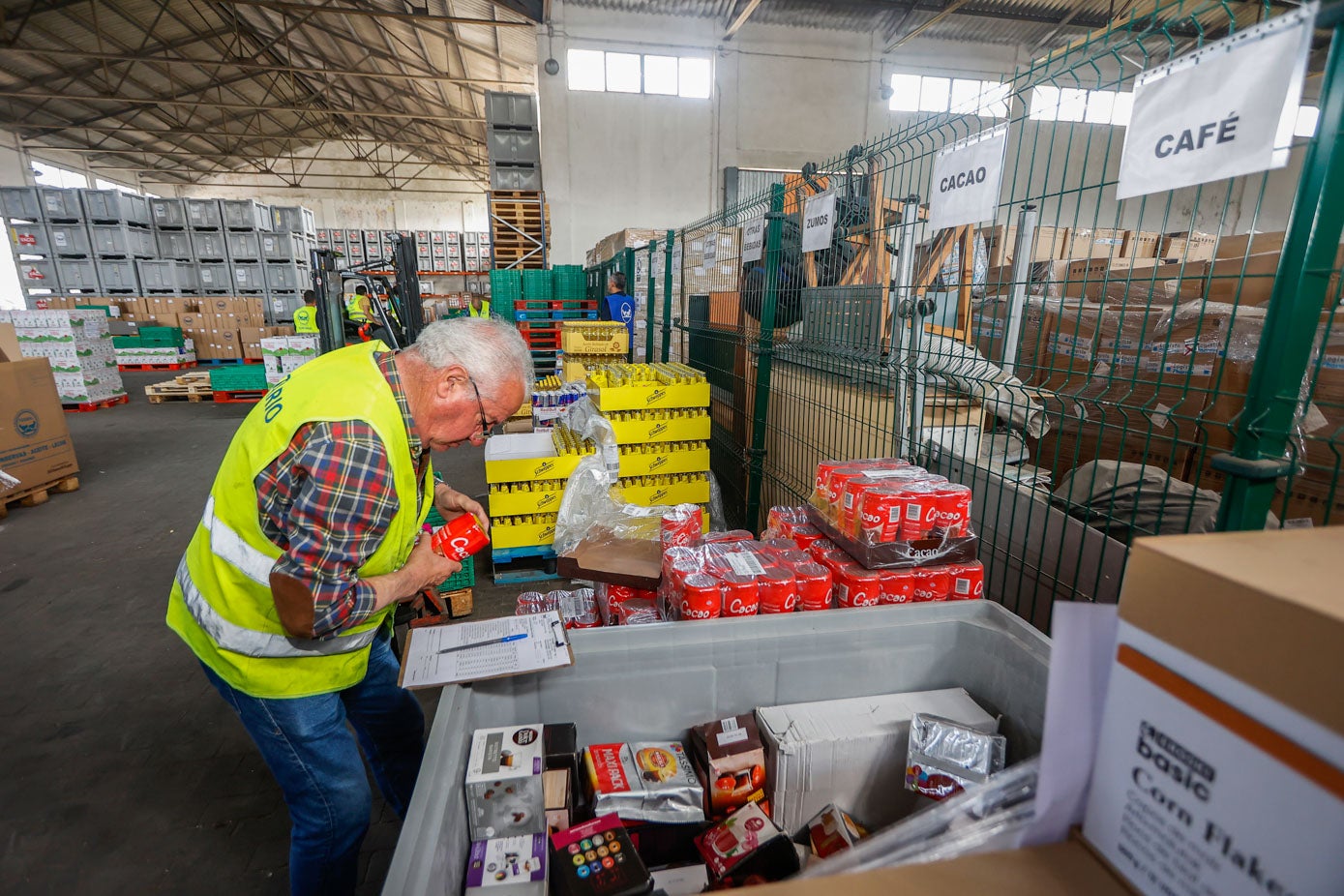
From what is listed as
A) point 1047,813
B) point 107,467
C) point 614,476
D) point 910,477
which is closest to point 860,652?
point 910,477

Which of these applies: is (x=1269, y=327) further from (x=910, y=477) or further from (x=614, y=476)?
(x=614, y=476)

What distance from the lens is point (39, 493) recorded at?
19.0 ft

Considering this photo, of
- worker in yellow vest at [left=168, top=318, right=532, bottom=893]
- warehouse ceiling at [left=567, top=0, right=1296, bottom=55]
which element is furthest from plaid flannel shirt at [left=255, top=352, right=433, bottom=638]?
warehouse ceiling at [left=567, top=0, right=1296, bottom=55]

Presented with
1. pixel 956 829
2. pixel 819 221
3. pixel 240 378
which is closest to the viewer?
pixel 956 829

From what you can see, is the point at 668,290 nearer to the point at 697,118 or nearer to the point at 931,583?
the point at 931,583

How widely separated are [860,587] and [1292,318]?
113cm

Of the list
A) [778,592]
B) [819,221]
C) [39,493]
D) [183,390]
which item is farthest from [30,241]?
[778,592]

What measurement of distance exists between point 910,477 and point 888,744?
2.84ft

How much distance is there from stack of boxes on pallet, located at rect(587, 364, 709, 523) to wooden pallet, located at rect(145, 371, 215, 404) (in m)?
10.3

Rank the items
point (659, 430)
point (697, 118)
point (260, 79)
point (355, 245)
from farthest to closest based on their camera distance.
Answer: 1. point (355, 245)
2. point (260, 79)
3. point (697, 118)
4. point (659, 430)

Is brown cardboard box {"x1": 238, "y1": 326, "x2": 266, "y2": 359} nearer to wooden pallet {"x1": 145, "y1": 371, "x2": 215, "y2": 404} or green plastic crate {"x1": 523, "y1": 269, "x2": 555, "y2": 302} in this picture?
wooden pallet {"x1": 145, "y1": 371, "x2": 215, "y2": 404}

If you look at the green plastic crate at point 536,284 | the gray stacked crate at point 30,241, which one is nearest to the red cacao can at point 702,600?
the green plastic crate at point 536,284

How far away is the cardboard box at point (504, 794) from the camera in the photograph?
121cm

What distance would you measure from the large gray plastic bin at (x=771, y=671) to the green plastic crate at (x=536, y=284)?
827 centimetres
